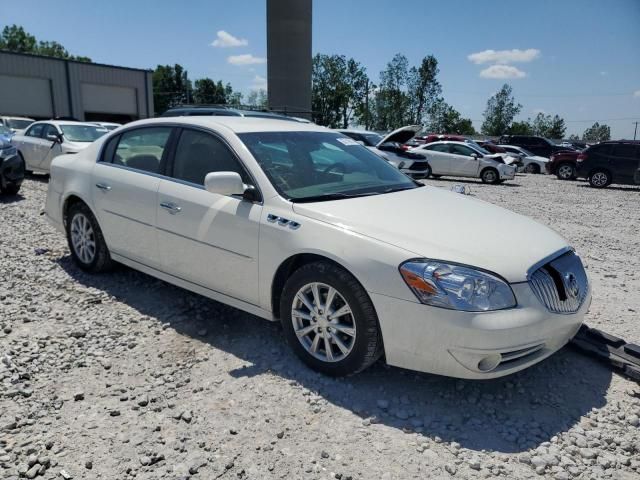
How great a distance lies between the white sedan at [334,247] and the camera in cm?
276

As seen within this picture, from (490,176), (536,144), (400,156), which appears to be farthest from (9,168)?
(536,144)

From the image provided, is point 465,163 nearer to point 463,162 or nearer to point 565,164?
point 463,162

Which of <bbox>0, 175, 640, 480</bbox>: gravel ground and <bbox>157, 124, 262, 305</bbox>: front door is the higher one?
<bbox>157, 124, 262, 305</bbox>: front door

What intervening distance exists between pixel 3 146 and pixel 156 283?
6.15 meters

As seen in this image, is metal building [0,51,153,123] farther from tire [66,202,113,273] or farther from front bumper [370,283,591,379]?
front bumper [370,283,591,379]

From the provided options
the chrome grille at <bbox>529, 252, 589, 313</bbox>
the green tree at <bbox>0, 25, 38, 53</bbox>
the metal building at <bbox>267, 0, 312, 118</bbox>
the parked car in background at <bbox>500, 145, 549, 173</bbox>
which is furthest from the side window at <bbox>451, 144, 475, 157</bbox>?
the green tree at <bbox>0, 25, 38, 53</bbox>

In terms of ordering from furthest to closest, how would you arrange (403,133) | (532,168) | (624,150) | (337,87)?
(337,87), (532,168), (624,150), (403,133)

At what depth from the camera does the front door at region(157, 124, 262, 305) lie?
3.45 meters

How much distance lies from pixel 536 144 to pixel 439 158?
14.6m

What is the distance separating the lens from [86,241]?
16.0 ft

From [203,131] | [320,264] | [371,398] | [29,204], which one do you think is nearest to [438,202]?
[320,264]

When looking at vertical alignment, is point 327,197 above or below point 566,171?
above

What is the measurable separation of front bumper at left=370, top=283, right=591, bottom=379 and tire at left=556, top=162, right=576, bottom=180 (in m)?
20.3

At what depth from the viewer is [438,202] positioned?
148 inches
